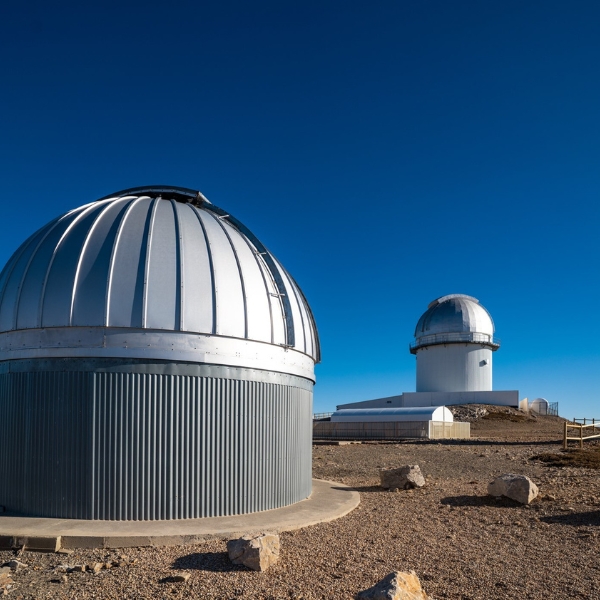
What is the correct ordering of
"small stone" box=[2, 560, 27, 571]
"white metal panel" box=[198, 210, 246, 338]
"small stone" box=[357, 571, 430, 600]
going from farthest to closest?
1. "white metal panel" box=[198, 210, 246, 338]
2. "small stone" box=[2, 560, 27, 571]
3. "small stone" box=[357, 571, 430, 600]

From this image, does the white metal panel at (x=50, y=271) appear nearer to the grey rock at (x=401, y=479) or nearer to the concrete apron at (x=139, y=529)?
the concrete apron at (x=139, y=529)

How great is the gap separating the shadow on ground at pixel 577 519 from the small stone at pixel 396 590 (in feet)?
18.8

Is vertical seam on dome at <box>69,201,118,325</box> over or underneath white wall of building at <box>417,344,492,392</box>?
over

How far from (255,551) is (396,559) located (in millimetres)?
2001

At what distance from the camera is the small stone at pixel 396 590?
5.51 meters

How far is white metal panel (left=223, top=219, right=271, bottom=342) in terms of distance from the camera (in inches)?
424

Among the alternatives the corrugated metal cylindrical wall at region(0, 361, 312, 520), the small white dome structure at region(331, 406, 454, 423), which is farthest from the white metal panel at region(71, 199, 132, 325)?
the small white dome structure at region(331, 406, 454, 423)

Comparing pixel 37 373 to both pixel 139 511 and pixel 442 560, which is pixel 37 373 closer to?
pixel 139 511

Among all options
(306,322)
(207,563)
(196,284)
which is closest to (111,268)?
(196,284)

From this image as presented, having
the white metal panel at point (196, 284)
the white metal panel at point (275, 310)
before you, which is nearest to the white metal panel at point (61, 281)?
the white metal panel at point (196, 284)

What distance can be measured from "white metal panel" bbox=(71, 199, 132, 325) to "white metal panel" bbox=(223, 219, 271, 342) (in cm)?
244

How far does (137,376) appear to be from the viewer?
9.70 metres

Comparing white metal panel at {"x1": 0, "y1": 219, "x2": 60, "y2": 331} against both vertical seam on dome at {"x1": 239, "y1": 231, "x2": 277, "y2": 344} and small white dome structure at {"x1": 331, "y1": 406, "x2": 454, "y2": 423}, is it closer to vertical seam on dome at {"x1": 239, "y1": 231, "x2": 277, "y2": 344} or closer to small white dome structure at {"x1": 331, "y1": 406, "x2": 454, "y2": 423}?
vertical seam on dome at {"x1": 239, "y1": 231, "x2": 277, "y2": 344}

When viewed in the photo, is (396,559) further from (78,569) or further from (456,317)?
(456,317)
